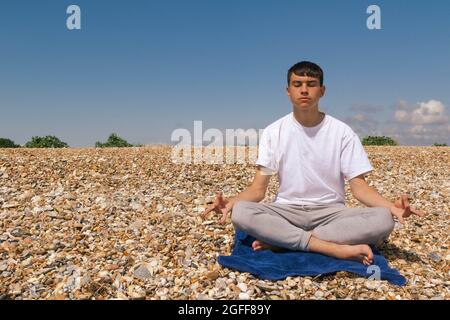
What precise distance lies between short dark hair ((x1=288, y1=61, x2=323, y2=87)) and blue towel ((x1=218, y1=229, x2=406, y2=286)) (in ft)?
5.74

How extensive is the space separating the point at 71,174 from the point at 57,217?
2.61 meters

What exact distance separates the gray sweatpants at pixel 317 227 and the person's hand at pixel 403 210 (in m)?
0.09

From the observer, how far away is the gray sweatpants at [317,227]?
450cm

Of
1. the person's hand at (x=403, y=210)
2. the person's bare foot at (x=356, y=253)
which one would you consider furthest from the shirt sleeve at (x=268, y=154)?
the person's hand at (x=403, y=210)

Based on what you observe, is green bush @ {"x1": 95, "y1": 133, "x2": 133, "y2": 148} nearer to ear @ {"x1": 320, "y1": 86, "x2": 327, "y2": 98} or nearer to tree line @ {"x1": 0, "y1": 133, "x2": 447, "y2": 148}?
tree line @ {"x1": 0, "y1": 133, "x2": 447, "y2": 148}

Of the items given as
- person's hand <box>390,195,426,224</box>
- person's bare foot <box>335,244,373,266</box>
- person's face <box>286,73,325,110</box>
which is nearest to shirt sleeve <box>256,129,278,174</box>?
person's face <box>286,73,325,110</box>

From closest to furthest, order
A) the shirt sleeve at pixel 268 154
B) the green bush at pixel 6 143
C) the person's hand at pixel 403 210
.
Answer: the person's hand at pixel 403 210, the shirt sleeve at pixel 268 154, the green bush at pixel 6 143

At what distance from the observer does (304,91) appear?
4.53 m

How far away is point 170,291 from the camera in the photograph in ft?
14.0

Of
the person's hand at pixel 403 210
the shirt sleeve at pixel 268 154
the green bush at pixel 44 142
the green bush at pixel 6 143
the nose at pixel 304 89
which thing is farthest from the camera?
the green bush at pixel 6 143

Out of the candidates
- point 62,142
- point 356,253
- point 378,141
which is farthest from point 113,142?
point 356,253

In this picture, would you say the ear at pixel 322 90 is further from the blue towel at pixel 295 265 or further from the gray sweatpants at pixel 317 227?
the blue towel at pixel 295 265
